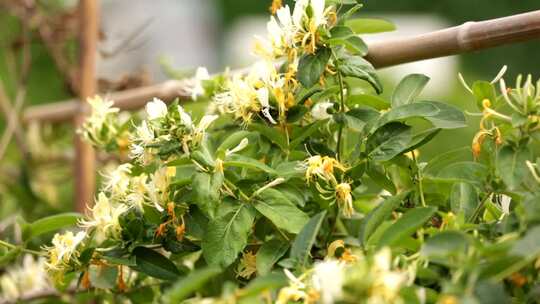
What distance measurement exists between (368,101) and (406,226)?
0.75ft

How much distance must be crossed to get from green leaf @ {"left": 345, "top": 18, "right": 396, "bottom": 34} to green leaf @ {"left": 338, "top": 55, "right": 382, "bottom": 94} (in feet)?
0.37

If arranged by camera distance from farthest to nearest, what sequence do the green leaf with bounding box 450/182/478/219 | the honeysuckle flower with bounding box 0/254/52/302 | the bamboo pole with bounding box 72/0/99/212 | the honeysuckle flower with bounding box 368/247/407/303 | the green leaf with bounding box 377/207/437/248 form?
the bamboo pole with bounding box 72/0/99/212 → the honeysuckle flower with bounding box 0/254/52/302 → the green leaf with bounding box 450/182/478/219 → the green leaf with bounding box 377/207/437/248 → the honeysuckle flower with bounding box 368/247/407/303

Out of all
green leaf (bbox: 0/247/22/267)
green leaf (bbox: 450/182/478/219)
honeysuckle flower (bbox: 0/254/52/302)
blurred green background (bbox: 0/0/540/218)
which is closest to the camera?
green leaf (bbox: 450/182/478/219)

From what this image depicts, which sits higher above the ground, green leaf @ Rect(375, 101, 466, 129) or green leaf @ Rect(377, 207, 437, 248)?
green leaf @ Rect(375, 101, 466, 129)

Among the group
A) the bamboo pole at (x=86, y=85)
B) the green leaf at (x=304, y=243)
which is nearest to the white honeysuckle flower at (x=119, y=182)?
the green leaf at (x=304, y=243)

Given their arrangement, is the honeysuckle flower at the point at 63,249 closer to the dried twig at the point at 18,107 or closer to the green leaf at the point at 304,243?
the green leaf at the point at 304,243

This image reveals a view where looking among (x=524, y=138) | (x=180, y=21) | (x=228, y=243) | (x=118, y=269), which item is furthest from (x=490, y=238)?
(x=180, y=21)

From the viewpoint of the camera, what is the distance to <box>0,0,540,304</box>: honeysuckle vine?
627mm

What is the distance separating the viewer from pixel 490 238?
0.64m

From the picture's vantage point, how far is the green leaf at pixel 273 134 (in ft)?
2.46

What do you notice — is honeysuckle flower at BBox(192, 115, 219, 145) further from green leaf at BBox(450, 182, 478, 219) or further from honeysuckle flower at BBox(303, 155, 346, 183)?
green leaf at BBox(450, 182, 478, 219)

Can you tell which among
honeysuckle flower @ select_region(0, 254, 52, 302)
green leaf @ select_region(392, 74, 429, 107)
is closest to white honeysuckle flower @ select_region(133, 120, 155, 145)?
green leaf @ select_region(392, 74, 429, 107)

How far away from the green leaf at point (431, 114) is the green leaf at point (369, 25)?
172 millimetres

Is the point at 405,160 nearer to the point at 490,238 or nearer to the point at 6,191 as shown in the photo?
the point at 490,238
